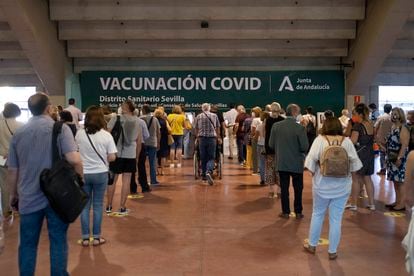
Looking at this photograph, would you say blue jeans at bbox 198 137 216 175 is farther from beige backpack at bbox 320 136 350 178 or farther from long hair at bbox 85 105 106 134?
beige backpack at bbox 320 136 350 178

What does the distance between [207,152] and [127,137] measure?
3314 millimetres

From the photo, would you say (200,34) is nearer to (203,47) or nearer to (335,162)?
(203,47)

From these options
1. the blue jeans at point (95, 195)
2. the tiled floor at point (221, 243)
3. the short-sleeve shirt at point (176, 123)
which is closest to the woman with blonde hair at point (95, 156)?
the blue jeans at point (95, 195)

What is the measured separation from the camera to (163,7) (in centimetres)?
1373

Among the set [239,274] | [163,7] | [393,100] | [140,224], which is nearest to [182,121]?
[163,7]

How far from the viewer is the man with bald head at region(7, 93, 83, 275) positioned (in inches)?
147

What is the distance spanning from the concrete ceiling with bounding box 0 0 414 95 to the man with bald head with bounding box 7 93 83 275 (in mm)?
8943

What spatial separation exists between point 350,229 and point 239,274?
2282 mm

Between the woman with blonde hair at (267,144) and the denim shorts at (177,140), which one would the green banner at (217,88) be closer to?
the denim shorts at (177,140)

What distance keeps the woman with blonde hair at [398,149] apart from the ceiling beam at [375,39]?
5.54 meters

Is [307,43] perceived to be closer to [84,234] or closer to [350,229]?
[350,229]

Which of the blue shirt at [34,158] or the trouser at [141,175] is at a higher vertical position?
the blue shirt at [34,158]

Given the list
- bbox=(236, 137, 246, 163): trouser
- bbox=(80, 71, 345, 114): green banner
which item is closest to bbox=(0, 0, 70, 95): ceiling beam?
bbox=(80, 71, 345, 114): green banner

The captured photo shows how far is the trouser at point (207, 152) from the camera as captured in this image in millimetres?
9938
